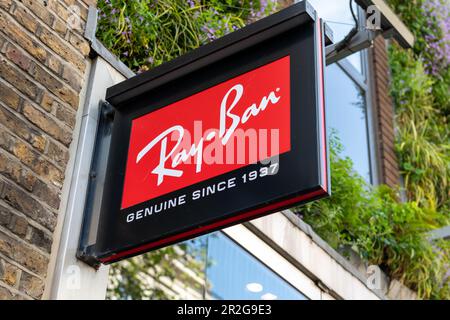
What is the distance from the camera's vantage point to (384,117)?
9.51m

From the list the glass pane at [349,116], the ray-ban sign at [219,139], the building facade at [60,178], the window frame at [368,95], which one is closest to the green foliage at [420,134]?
the window frame at [368,95]

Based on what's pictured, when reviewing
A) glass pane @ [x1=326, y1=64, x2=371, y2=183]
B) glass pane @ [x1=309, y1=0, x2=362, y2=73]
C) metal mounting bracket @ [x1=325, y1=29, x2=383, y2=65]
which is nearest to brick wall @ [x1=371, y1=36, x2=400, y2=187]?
glass pane @ [x1=326, y1=64, x2=371, y2=183]

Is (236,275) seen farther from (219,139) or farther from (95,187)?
(219,139)

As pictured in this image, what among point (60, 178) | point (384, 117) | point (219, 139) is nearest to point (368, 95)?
point (384, 117)

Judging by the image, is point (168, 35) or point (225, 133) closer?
point (225, 133)

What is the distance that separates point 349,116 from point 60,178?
17.2 feet

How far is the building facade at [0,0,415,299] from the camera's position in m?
4.08

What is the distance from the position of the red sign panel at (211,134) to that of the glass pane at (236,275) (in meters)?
1.88

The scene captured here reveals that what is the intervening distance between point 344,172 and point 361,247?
69 cm

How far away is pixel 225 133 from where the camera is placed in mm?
3889
